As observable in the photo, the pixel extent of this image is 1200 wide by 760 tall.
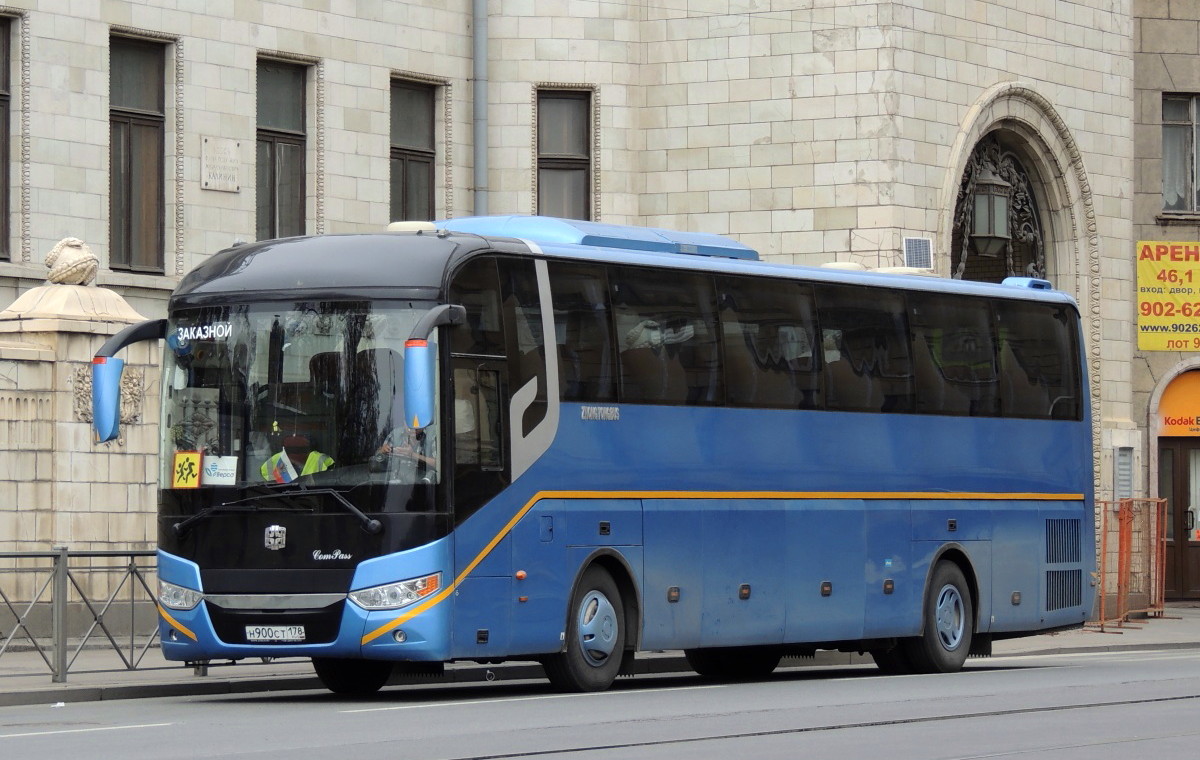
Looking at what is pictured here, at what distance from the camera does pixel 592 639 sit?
17750 millimetres

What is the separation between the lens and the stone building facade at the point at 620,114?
26.3 metres

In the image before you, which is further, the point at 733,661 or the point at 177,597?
the point at 733,661

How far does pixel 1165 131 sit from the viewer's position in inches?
1521

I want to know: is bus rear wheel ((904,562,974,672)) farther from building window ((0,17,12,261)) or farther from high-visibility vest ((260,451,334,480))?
building window ((0,17,12,261))

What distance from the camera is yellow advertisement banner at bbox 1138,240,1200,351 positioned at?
37.6 m

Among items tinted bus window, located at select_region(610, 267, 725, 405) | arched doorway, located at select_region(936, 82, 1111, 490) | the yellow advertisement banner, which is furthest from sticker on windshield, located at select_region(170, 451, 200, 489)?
the yellow advertisement banner

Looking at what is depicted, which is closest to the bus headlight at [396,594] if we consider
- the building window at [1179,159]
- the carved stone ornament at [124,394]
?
the carved stone ornament at [124,394]

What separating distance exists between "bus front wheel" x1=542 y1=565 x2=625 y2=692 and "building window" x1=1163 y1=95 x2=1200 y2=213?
22970mm

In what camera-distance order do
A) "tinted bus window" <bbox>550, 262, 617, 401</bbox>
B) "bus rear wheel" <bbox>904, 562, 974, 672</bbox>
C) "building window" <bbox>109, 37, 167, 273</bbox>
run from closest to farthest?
"tinted bus window" <bbox>550, 262, 617, 401</bbox> < "bus rear wheel" <bbox>904, 562, 974, 672</bbox> < "building window" <bbox>109, 37, 167, 273</bbox>

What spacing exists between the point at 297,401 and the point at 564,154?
14732mm

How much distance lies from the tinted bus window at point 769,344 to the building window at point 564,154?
1104 cm

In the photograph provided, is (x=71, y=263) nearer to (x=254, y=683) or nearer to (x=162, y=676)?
(x=162, y=676)

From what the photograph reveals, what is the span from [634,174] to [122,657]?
13920 millimetres

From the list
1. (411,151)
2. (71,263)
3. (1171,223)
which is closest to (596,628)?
(71,263)
